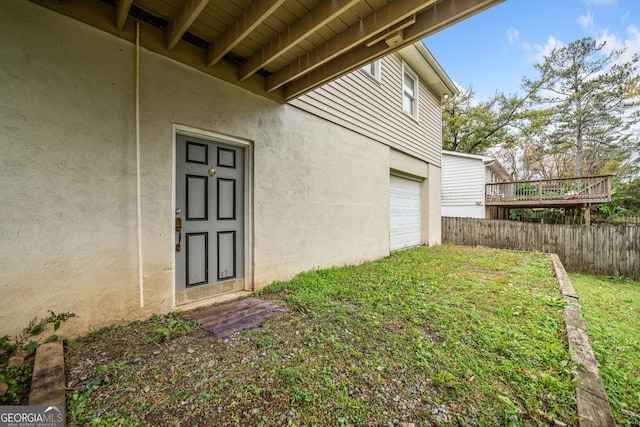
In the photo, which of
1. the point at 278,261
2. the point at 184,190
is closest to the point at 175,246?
the point at 184,190

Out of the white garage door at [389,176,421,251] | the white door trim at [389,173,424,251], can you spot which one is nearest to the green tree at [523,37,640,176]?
the white door trim at [389,173,424,251]

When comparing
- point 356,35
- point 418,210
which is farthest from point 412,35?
point 418,210

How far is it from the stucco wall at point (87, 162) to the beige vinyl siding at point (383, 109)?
65.4 inches

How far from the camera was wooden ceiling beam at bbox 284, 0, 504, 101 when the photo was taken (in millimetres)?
2210

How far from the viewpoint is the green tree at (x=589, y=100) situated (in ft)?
49.0

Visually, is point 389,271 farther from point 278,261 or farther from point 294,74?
point 294,74

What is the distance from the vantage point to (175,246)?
2.88 metres

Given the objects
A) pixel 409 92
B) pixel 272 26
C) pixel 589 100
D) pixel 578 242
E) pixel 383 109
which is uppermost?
pixel 589 100

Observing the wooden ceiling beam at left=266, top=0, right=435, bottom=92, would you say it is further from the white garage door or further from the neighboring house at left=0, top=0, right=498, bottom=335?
the white garage door

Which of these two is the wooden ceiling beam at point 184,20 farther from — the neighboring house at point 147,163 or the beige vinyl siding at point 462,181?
the beige vinyl siding at point 462,181

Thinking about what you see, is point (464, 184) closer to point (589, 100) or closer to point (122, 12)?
point (589, 100)

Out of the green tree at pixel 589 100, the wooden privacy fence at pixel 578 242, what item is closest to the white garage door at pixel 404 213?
the wooden privacy fence at pixel 578 242

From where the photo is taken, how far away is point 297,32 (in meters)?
2.56

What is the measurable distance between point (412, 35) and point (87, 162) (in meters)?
3.35
